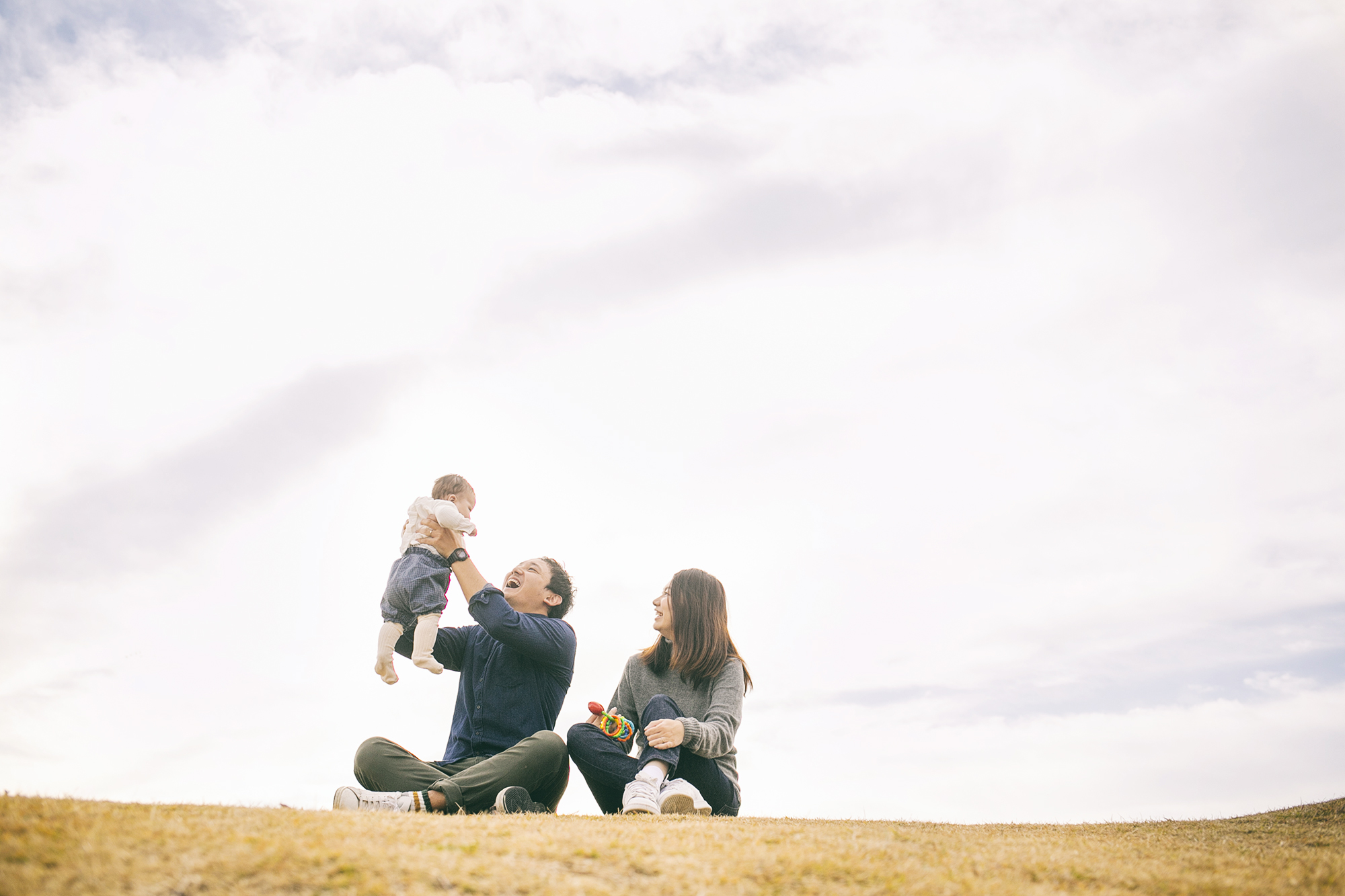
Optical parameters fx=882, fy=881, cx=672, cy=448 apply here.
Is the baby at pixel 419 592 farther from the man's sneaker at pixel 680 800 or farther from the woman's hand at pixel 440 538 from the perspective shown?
the man's sneaker at pixel 680 800

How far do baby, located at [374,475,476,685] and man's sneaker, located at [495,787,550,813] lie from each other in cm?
114

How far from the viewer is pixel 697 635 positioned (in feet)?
21.1

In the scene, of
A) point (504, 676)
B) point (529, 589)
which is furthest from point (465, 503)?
point (504, 676)

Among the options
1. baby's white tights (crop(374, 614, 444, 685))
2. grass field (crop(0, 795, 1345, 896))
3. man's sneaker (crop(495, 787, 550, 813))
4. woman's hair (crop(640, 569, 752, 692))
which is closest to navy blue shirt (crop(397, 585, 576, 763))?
baby's white tights (crop(374, 614, 444, 685))

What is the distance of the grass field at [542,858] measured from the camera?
3.18 m

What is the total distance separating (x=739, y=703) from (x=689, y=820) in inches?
52.9

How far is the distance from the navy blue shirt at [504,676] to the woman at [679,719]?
0.36 meters

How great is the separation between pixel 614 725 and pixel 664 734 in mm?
509

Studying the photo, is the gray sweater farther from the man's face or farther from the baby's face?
the baby's face

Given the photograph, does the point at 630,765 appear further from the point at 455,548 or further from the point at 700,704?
the point at 455,548

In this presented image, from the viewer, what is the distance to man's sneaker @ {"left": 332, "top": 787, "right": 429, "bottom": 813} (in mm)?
5074

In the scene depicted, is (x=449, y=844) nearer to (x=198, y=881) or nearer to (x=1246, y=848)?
(x=198, y=881)

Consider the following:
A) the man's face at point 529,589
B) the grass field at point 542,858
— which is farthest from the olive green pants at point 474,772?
the man's face at point 529,589

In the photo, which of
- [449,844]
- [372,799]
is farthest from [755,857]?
[372,799]
